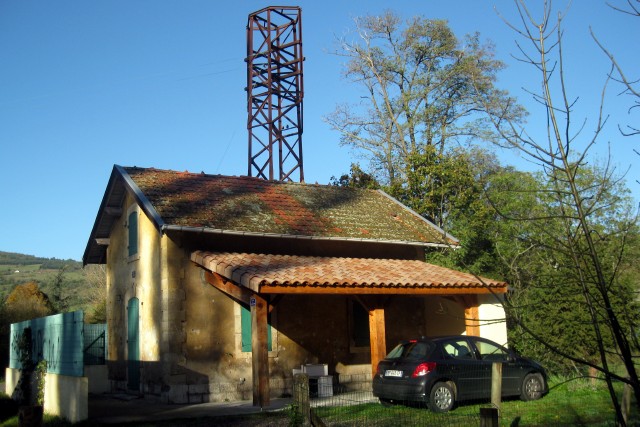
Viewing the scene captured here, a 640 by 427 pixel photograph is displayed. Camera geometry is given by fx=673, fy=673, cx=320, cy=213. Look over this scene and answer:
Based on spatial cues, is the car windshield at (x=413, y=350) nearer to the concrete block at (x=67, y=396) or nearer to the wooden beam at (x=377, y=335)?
the wooden beam at (x=377, y=335)

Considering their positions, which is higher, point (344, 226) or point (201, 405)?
point (344, 226)

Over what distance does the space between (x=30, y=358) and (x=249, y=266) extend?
5.87m

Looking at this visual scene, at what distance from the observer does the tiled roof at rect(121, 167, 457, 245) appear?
15.8 metres

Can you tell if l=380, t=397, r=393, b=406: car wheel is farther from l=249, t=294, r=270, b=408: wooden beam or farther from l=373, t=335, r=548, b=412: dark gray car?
l=249, t=294, r=270, b=408: wooden beam

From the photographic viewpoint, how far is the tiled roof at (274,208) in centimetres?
1584

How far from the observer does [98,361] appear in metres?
19.7

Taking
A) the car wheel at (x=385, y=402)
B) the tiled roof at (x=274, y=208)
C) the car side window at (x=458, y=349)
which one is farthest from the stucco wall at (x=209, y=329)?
the car wheel at (x=385, y=402)

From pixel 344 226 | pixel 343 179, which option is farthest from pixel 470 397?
pixel 343 179

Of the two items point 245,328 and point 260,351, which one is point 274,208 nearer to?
point 245,328

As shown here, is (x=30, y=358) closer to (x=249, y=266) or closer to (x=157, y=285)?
(x=157, y=285)

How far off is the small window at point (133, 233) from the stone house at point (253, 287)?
3 cm

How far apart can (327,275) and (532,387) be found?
4.67m

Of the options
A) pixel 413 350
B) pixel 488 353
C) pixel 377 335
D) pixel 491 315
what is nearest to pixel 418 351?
pixel 413 350

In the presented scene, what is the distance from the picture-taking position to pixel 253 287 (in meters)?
13.0
